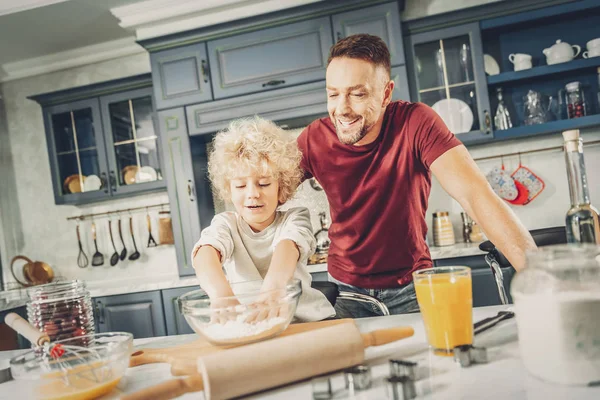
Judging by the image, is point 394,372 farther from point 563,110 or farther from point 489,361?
point 563,110

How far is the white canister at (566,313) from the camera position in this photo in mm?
546

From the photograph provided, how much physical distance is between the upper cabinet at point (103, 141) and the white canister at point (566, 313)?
292 centimetres

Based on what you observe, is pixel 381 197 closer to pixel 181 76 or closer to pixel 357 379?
pixel 357 379

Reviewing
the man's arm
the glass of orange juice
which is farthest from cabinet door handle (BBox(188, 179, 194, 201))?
the glass of orange juice

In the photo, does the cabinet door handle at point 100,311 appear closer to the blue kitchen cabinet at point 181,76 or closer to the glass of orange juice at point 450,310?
the blue kitchen cabinet at point 181,76

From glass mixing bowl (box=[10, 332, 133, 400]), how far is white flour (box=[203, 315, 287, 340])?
0.15 m

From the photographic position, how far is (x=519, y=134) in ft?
8.76

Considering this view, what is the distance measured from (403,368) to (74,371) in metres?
0.51

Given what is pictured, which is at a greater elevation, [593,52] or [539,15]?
[539,15]

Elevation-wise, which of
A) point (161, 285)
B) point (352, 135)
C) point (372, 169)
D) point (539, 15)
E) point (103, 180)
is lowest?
point (161, 285)

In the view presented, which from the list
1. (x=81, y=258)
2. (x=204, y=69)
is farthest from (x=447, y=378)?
(x=81, y=258)

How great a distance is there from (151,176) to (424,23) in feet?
7.07

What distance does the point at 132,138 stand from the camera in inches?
132

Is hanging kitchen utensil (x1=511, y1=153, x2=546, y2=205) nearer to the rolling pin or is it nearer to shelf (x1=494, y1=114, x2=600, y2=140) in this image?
shelf (x1=494, y1=114, x2=600, y2=140)
